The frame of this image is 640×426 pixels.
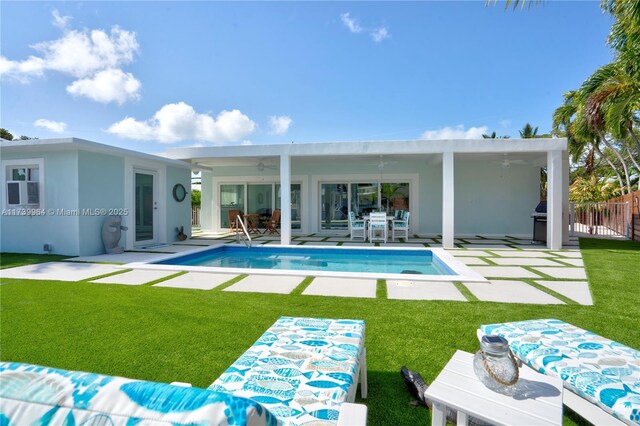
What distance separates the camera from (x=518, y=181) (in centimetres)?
1186

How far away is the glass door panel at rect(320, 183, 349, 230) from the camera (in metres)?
12.9

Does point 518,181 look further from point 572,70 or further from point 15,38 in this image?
point 15,38

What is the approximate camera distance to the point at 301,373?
1555mm

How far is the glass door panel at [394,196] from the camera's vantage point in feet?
41.3

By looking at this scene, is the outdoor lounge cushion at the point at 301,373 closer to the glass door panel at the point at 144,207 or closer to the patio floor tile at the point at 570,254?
the patio floor tile at the point at 570,254

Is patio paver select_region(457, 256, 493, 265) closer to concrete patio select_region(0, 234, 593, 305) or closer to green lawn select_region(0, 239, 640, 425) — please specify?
concrete patio select_region(0, 234, 593, 305)

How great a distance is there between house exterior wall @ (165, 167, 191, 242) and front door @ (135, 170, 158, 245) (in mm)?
413

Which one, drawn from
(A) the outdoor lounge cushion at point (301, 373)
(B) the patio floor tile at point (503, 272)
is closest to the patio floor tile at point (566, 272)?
(B) the patio floor tile at point (503, 272)

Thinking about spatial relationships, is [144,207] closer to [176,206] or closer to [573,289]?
[176,206]

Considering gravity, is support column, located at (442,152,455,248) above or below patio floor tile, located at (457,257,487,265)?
above

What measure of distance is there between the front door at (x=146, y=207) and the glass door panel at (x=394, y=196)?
787cm

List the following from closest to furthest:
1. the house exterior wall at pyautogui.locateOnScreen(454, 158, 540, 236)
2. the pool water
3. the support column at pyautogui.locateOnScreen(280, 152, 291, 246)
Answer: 1. the pool water
2. the support column at pyautogui.locateOnScreen(280, 152, 291, 246)
3. the house exterior wall at pyautogui.locateOnScreen(454, 158, 540, 236)

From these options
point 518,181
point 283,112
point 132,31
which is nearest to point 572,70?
point 518,181

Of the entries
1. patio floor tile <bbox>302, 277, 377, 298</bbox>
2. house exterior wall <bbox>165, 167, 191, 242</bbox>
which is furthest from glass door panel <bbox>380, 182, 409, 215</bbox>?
patio floor tile <bbox>302, 277, 377, 298</bbox>
